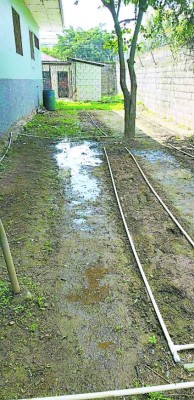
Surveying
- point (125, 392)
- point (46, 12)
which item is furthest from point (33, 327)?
point (46, 12)

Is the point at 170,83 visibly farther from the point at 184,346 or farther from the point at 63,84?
the point at 63,84

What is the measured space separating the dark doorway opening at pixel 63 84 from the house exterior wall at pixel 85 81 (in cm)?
194

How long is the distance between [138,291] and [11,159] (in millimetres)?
5783

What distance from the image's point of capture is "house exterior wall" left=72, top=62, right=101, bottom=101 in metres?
24.6

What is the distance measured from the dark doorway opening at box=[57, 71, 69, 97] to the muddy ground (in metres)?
21.5

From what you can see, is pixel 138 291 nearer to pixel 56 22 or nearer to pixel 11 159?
pixel 11 159

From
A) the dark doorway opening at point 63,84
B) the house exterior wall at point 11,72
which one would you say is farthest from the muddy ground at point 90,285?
the dark doorway opening at point 63,84

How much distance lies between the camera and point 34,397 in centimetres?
231

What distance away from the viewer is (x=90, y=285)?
11.6 ft

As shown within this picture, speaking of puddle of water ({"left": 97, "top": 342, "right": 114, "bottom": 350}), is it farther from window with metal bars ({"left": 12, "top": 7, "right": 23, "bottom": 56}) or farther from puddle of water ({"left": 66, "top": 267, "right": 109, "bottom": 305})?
window with metal bars ({"left": 12, "top": 7, "right": 23, "bottom": 56})

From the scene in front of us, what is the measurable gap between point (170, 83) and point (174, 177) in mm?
8669

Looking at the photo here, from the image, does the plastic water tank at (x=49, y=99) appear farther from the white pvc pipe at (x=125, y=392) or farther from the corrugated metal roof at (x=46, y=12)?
the white pvc pipe at (x=125, y=392)

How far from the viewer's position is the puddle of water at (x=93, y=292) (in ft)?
10.9

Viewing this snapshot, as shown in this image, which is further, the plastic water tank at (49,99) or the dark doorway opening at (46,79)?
the dark doorway opening at (46,79)
